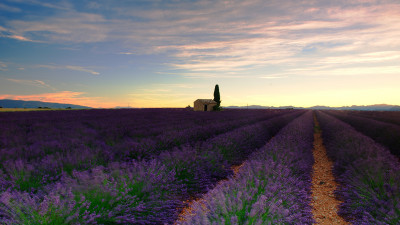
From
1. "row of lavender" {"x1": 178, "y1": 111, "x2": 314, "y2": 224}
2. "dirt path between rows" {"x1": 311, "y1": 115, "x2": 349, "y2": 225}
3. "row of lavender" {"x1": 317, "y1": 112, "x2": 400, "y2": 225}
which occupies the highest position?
"row of lavender" {"x1": 178, "y1": 111, "x2": 314, "y2": 224}

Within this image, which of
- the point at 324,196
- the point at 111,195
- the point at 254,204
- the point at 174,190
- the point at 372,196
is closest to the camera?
the point at 254,204

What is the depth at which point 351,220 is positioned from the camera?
3.13 m

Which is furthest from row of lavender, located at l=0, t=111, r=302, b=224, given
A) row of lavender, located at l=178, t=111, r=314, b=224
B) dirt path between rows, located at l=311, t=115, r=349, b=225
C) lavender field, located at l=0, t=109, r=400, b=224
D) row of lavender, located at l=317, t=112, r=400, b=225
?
row of lavender, located at l=317, t=112, r=400, b=225

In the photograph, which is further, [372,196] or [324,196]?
[324,196]

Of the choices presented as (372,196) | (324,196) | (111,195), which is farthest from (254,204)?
(324,196)

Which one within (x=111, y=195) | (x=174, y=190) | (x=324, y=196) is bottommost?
(x=324, y=196)

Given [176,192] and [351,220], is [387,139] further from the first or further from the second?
[176,192]

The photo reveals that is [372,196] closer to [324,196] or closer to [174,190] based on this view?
[324,196]

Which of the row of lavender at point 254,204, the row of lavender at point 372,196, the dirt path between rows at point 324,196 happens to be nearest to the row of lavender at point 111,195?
the row of lavender at point 254,204

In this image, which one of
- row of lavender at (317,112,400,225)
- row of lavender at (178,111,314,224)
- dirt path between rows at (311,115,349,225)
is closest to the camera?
row of lavender at (178,111,314,224)

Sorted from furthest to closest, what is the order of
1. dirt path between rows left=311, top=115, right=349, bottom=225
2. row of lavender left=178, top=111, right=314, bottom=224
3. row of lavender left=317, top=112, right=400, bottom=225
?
dirt path between rows left=311, top=115, right=349, bottom=225
row of lavender left=317, top=112, right=400, bottom=225
row of lavender left=178, top=111, right=314, bottom=224

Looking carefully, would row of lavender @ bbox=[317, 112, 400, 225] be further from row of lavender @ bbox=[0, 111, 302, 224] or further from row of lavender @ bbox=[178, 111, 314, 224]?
row of lavender @ bbox=[0, 111, 302, 224]

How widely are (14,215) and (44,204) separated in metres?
0.23

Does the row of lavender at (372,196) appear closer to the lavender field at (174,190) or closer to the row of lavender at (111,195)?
the lavender field at (174,190)
